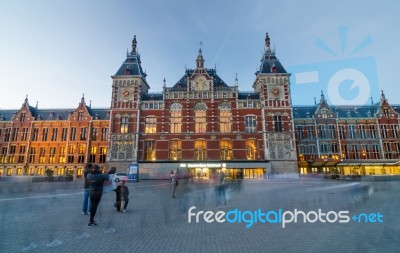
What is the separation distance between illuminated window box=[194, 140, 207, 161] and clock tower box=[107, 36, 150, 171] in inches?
422

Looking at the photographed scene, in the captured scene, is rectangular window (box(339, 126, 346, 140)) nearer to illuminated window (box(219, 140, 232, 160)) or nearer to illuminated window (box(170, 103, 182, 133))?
illuminated window (box(219, 140, 232, 160))

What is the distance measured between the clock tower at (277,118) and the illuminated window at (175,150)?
606 inches

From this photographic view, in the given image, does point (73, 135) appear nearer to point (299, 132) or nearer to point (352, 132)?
point (299, 132)

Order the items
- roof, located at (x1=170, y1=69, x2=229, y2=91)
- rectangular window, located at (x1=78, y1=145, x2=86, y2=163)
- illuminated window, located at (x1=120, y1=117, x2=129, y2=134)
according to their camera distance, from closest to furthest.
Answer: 1. illuminated window, located at (x1=120, y1=117, x2=129, y2=134)
2. roof, located at (x1=170, y1=69, x2=229, y2=91)
3. rectangular window, located at (x1=78, y1=145, x2=86, y2=163)

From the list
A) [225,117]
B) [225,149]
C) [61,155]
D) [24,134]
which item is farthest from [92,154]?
[225,117]

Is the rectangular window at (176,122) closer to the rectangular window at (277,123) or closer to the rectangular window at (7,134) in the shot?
the rectangular window at (277,123)

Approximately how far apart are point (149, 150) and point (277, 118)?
2422 centimetres

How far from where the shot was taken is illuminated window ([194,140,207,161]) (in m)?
41.2

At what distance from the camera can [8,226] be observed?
24.1 feet

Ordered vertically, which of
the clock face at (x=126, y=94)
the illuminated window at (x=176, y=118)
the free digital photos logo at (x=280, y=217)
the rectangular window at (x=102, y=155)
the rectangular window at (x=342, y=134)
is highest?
the clock face at (x=126, y=94)

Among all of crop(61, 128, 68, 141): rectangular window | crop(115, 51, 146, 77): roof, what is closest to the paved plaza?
crop(115, 51, 146, 77): roof

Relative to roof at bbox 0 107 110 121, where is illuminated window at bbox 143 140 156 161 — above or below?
below

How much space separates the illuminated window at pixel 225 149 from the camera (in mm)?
41000

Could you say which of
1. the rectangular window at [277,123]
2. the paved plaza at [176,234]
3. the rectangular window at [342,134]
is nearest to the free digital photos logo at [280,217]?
the paved plaza at [176,234]
